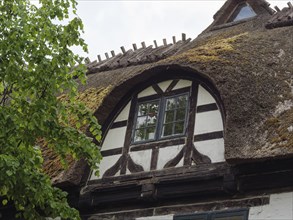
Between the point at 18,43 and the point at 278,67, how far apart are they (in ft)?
15.3

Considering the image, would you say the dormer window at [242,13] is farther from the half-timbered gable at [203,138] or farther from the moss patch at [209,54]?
the moss patch at [209,54]

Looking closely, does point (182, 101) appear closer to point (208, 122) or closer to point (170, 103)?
point (170, 103)

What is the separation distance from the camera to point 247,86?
34.2 ft

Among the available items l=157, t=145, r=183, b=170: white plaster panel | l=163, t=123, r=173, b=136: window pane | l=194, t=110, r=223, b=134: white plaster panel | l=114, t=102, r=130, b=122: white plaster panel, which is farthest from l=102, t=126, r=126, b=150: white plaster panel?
l=194, t=110, r=223, b=134: white plaster panel

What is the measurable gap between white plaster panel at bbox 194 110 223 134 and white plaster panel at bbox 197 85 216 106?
249mm

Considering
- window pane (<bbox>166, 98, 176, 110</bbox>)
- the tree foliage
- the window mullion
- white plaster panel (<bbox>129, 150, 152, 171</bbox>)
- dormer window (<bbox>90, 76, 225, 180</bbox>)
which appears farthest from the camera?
window pane (<bbox>166, 98, 176, 110</bbox>)

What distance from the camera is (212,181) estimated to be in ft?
32.2

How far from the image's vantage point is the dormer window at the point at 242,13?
630 inches

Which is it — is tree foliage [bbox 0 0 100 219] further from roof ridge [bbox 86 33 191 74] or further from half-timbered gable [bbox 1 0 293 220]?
roof ridge [bbox 86 33 191 74]

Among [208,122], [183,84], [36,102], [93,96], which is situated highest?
[93,96]

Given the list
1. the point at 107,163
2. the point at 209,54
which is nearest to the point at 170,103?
the point at 209,54

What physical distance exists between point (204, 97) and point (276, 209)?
2.77m

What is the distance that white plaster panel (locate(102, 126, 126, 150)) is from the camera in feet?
38.1

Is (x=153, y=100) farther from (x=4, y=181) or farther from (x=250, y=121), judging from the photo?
(x=4, y=181)
